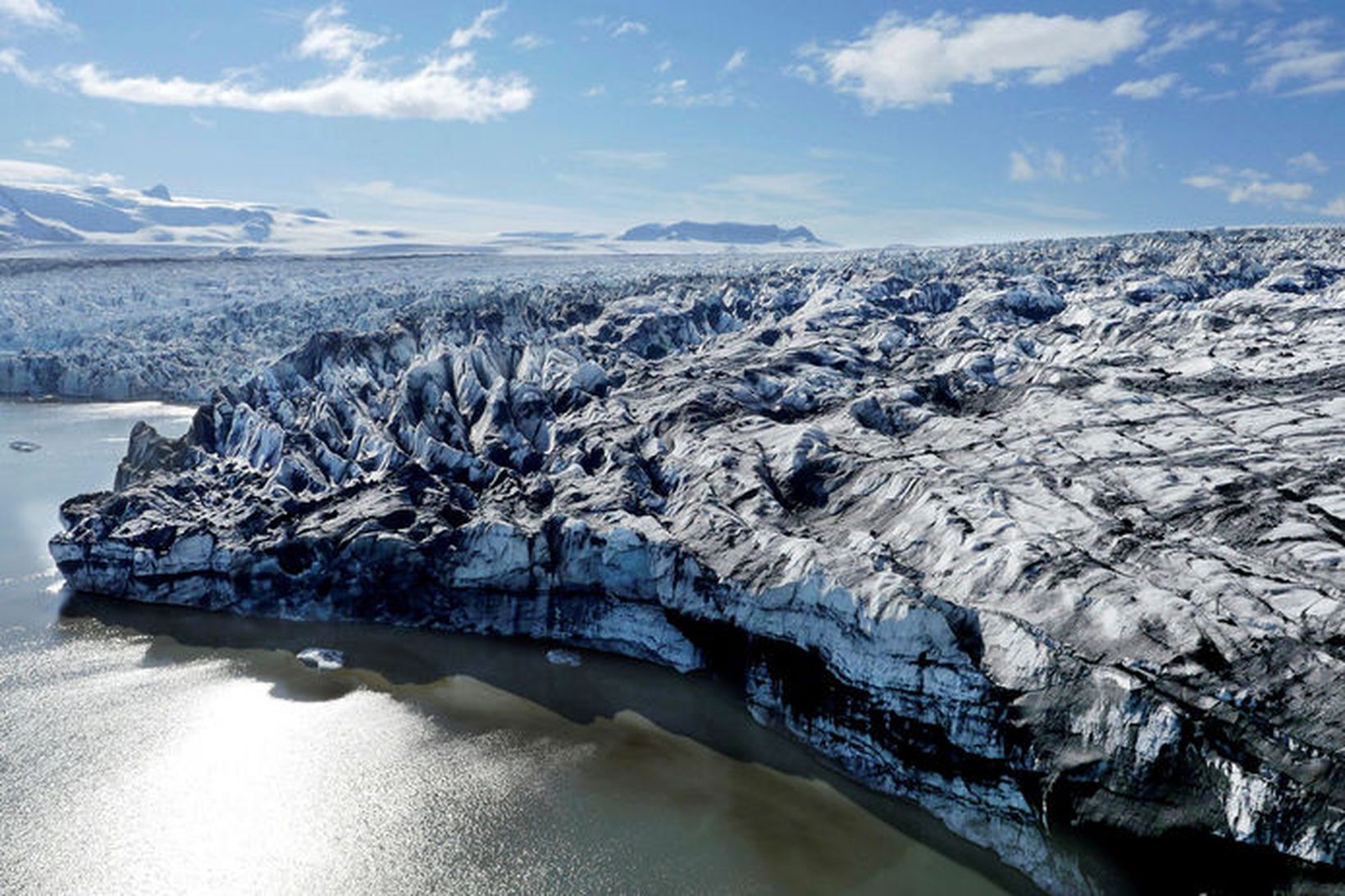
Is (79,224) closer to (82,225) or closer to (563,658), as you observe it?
(82,225)

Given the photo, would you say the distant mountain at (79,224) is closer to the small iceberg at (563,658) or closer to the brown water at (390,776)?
the brown water at (390,776)

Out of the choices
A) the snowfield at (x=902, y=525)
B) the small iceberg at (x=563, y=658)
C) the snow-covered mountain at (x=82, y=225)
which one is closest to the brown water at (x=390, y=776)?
the small iceberg at (x=563, y=658)

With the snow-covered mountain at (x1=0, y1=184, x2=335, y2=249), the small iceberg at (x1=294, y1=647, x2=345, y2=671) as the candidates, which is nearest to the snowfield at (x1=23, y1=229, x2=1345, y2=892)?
the small iceberg at (x1=294, y1=647, x2=345, y2=671)

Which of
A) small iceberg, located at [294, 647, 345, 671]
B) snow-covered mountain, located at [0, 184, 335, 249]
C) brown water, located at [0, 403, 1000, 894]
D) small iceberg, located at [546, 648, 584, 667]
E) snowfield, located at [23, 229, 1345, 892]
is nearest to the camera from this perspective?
snowfield, located at [23, 229, 1345, 892]

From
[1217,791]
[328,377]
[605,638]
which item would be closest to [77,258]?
[328,377]

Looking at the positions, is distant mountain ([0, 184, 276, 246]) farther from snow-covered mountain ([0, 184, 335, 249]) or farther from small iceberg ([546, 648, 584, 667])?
small iceberg ([546, 648, 584, 667])

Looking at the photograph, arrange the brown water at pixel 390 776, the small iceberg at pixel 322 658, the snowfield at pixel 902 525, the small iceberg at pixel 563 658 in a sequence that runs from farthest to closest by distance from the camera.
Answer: the small iceberg at pixel 563 658 → the small iceberg at pixel 322 658 → the brown water at pixel 390 776 → the snowfield at pixel 902 525

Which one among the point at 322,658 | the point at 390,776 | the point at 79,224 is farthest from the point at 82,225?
the point at 390,776

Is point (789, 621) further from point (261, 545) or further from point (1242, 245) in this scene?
point (1242, 245)
